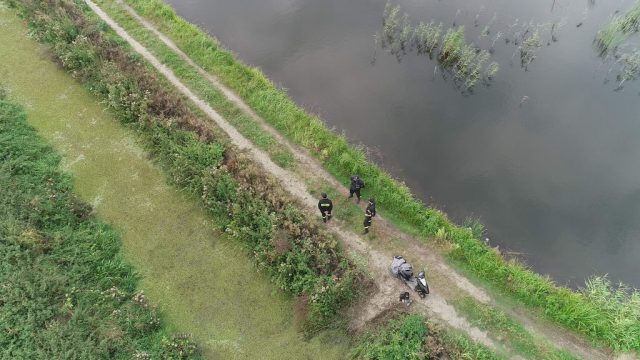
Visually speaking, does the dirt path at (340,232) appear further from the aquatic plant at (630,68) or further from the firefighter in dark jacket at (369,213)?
Answer: the aquatic plant at (630,68)

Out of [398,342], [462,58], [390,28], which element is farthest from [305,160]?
[390,28]

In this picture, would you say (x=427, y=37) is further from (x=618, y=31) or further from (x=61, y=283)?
(x=61, y=283)

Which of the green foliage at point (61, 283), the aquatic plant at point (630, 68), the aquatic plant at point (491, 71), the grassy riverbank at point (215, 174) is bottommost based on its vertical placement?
the green foliage at point (61, 283)

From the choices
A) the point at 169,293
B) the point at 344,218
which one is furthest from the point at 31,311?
the point at 344,218

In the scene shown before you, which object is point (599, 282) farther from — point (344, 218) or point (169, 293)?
point (169, 293)

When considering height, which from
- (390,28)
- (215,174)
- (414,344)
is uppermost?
(390,28)

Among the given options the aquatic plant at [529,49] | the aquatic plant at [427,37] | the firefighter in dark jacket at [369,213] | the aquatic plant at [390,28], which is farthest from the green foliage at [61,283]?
the aquatic plant at [529,49]
